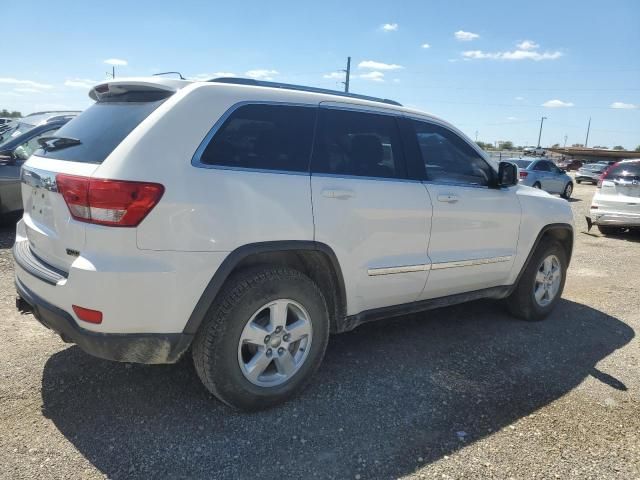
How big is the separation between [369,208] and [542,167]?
18.0 m

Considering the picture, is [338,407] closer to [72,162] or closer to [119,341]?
[119,341]

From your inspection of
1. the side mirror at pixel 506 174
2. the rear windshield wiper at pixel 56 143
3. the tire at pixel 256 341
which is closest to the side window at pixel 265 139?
the tire at pixel 256 341

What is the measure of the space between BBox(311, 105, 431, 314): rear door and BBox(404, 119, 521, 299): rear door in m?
0.15

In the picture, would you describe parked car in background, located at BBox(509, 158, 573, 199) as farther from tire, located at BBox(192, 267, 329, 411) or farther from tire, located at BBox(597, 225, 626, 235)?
tire, located at BBox(192, 267, 329, 411)

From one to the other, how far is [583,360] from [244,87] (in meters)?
3.40

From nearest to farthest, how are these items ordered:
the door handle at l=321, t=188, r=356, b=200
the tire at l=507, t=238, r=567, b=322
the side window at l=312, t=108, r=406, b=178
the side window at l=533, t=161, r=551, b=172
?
the door handle at l=321, t=188, r=356, b=200, the side window at l=312, t=108, r=406, b=178, the tire at l=507, t=238, r=567, b=322, the side window at l=533, t=161, r=551, b=172

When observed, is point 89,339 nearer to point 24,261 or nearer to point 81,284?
point 81,284

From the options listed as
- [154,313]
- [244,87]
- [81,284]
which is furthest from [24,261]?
[244,87]

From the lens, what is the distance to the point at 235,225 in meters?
2.72

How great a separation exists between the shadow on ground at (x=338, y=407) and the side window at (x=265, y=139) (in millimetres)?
1495

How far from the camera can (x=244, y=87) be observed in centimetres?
300

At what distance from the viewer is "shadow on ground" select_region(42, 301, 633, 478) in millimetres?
2678

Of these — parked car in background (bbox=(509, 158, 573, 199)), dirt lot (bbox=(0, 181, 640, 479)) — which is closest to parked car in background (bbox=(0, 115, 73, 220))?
dirt lot (bbox=(0, 181, 640, 479))

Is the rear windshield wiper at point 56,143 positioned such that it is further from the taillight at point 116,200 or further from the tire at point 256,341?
the tire at point 256,341
